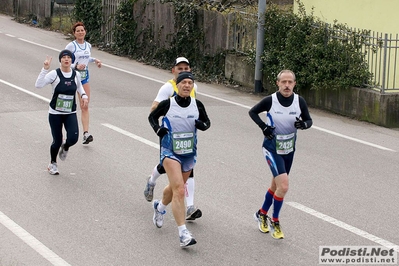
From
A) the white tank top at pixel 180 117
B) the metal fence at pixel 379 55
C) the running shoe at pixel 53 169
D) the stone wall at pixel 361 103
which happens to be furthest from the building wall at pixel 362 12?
the white tank top at pixel 180 117

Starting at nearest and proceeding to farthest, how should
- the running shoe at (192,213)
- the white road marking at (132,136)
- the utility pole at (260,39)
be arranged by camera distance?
the running shoe at (192,213), the white road marking at (132,136), the utility pole at (260,39)

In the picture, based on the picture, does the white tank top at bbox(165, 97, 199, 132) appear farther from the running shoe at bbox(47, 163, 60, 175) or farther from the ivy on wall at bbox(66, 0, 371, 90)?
the ivy on wall at bbox(66, 0, 371, 90)

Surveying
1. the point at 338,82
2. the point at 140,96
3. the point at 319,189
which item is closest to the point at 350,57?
the point at 338,82

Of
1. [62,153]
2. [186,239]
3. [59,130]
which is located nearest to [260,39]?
[62,153]

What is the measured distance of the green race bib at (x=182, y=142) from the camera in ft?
26.2

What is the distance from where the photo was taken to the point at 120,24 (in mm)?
23969

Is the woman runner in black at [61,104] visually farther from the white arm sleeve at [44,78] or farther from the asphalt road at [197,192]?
the asphalt road at [197,192]

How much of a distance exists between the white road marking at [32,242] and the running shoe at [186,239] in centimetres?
116

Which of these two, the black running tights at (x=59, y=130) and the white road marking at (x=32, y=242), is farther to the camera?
the black running tights at (x=59, y=130)

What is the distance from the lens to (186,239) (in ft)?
25.3

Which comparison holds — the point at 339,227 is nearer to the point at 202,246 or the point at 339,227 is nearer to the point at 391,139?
the point at 202,246

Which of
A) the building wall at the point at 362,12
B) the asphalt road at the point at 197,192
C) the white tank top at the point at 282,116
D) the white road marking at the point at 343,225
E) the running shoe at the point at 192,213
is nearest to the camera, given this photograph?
the asphalt road at the point at 197,192

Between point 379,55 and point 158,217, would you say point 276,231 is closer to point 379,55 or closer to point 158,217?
point 158,217

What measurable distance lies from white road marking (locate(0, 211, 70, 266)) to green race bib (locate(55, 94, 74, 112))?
7.37 ft
